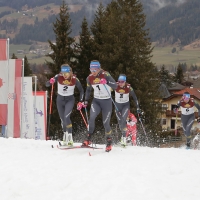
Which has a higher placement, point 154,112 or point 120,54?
point 120,54

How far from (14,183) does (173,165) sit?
320cm

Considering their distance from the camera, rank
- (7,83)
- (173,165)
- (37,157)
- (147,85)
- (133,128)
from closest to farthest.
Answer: (173,165)
(37,157)
(133,128)
(7,83)
(147,85)

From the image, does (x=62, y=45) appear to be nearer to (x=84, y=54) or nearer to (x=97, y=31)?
(x=84, y=54)

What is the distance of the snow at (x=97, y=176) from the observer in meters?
6.34

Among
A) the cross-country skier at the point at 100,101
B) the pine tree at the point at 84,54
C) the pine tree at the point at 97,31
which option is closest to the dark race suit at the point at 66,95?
the cross-country skier at the point at 100,101

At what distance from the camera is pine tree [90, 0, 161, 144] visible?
2584 cm

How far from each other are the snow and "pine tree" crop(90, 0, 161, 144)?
1651cm

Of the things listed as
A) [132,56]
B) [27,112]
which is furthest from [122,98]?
[132,56]

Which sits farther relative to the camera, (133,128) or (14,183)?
(133,128)

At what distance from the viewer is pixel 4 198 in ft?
21.0

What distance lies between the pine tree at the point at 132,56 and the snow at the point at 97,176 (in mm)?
16507

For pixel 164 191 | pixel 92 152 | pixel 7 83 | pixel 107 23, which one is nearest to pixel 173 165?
pixel 164 191

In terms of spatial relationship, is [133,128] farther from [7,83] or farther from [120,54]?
[120,54]

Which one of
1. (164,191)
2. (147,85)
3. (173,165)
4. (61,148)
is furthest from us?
(147,85)
